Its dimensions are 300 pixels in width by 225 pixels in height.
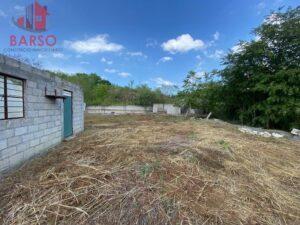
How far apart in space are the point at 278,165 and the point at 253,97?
29.4ft

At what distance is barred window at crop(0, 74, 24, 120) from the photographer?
3.25 metres

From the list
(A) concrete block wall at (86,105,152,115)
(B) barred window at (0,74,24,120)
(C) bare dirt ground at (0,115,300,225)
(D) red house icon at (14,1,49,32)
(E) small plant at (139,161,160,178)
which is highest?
(D) red house icon at (14,1,49,32)

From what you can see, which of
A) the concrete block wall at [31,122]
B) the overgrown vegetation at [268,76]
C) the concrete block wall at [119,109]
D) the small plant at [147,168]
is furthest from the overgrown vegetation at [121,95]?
the small plant at [147,168]

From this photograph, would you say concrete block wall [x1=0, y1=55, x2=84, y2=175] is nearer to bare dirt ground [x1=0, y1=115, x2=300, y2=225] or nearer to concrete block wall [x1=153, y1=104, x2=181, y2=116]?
bare dirt ground [x1=0, y1=115, x2=300, y2=225]

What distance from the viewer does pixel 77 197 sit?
7.93 feet

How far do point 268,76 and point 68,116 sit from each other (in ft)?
29.9

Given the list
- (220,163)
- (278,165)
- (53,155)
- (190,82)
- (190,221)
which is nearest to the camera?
(190,221)

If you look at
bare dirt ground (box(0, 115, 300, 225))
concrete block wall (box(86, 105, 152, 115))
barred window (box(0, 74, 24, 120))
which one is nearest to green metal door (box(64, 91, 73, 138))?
bare dirt ground (box(0, 115, 300, 225))

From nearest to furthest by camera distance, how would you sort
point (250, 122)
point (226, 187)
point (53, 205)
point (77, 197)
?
1. point (53, 205)
2. point (77, 197)
3. point (226, 187)
4. point (250, 122)

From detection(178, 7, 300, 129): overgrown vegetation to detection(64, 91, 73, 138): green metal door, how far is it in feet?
28.2

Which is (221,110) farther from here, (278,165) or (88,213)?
(88,213)

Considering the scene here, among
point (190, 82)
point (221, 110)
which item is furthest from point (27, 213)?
point (190, 82)

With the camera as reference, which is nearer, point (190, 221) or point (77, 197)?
point (190, 221)

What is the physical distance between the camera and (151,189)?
8.41 feet
